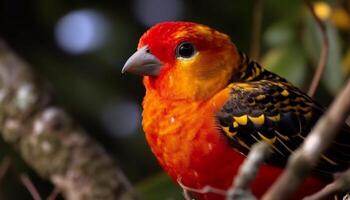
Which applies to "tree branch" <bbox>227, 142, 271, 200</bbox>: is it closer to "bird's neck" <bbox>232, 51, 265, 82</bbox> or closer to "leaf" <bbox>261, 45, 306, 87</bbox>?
"bird's neck" <bbox>232, 51, 265, 82</bbox>

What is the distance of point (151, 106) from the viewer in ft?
9.51

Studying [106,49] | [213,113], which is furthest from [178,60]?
[106,49]

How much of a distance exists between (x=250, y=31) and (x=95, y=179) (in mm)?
1523

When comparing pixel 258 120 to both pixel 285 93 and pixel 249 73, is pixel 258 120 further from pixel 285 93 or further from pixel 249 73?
pixel 249 73

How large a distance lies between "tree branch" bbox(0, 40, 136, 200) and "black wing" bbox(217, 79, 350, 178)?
925 millimetres

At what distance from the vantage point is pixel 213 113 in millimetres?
2762

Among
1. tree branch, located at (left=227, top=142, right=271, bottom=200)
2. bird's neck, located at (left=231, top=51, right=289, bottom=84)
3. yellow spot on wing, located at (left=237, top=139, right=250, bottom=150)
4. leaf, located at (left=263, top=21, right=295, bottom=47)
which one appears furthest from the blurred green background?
tree branch, located at (left=227, top=142, right=271, bottom=200)

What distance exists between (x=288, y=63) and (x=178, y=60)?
3.88 feet

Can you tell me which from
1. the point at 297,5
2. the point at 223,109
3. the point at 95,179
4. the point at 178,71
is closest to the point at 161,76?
the point at 178,71

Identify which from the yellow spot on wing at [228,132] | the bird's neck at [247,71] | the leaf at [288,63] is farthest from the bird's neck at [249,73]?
the leaf at [288,63]

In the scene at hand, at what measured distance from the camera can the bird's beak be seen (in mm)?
2883

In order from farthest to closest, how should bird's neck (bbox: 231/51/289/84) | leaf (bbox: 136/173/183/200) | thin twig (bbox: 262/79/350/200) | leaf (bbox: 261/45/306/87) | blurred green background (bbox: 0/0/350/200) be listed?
blurred green background (bbox: 0/0/350/200) → leaf (bbox: 261/45/306/87) → leaf (bbox: 136/173/183/200) → bird's neck (bbox: 231/51/289/84) → thin twig (bbox: 262/79/350/200)

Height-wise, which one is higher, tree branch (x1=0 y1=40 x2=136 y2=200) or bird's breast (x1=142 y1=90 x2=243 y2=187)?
bird's breast (x1=142 y1=90 x2=243 y2=187)

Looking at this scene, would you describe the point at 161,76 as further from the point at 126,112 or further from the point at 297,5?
the point at 126,112
